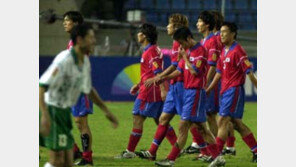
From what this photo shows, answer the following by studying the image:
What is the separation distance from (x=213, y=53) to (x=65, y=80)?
14.6ft

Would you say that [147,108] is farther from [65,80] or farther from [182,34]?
[65,80]

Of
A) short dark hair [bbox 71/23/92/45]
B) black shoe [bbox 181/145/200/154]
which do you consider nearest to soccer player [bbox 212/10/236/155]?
black shoe [bbox 181/145/200/154]

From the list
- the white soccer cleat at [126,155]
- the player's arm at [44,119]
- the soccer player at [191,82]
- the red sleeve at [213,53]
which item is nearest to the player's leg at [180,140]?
A: the soccer player at [191,82]

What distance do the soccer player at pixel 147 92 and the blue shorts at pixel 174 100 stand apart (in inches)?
18.4

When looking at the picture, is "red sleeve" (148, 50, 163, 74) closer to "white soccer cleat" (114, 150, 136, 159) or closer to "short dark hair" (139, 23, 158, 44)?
"short dark hair" (139, 23, 158, 44)

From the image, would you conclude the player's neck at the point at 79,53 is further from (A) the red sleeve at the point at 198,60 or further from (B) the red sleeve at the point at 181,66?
(B) the red sleeve at the point at 181,66

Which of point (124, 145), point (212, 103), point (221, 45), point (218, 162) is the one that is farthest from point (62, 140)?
point (124, 145)

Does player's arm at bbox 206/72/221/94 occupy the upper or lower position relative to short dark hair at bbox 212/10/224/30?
lower

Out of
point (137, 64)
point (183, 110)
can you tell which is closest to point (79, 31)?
point (183, 110)

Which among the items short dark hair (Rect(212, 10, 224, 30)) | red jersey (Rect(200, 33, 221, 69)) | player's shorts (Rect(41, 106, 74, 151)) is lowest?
player's shorts (Rect(41, 106, 74, 151))

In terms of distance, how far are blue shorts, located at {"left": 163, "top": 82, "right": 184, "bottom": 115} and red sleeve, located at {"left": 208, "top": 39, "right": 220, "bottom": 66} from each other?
0.59 meters

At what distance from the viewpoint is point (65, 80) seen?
9578 millimetres

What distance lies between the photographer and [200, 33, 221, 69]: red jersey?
1354 cm

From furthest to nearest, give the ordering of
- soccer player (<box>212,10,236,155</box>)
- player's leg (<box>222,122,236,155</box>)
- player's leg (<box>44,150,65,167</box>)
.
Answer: player's leg (<box>222,122,236,155</box>) → soccer player (<box>212,10,236,155</box>) → player's leg (<box>44,150,65,167</box>)
